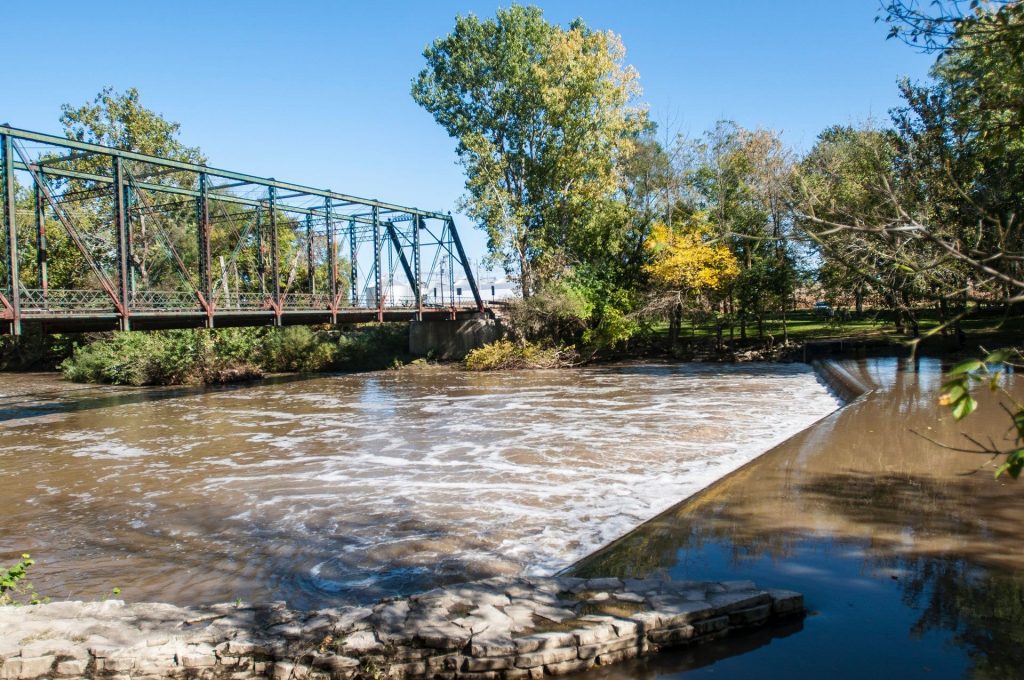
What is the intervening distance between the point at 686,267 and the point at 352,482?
2241 cm

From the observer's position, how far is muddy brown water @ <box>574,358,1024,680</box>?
459cm

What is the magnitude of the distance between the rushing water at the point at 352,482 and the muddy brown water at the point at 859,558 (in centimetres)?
99

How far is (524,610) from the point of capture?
5047 mm

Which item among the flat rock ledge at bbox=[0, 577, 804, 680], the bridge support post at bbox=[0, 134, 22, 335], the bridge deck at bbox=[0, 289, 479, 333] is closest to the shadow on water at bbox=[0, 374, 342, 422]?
the bridge deck at bbox=[0, 289, 479, 333]

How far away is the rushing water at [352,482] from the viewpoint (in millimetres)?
7395

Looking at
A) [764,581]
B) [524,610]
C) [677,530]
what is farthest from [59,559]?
[764,581]

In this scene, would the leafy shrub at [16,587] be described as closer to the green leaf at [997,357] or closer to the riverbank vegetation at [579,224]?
the green leaf at [997,357]

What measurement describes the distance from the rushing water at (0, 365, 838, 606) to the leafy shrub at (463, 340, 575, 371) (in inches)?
385

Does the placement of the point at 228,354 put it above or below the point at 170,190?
below

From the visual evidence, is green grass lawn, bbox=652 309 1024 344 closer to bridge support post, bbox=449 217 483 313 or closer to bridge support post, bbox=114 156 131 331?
bridge support post, bbox=449 217 483 313

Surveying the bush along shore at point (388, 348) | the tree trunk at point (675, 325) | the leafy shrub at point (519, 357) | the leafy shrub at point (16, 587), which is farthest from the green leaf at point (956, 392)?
the leafy shrub at point (519, 357)

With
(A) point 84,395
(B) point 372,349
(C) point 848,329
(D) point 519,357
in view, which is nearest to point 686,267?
(D) point 519,357

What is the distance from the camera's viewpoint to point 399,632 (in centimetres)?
471

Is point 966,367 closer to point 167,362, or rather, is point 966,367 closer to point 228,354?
point 167,362
